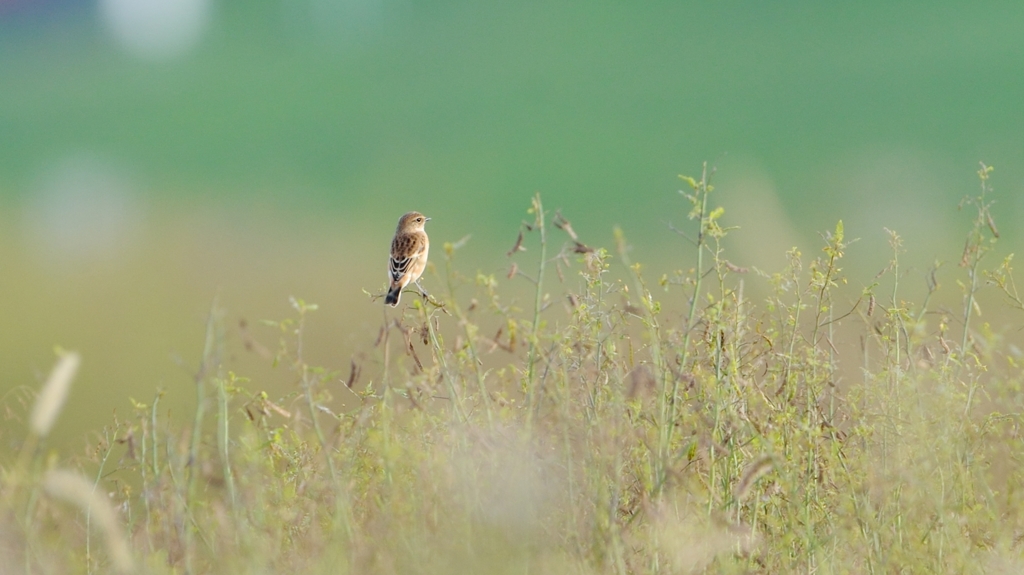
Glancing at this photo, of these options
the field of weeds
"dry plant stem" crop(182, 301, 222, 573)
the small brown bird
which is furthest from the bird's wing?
"dry plant stem" crop(182, 301, 222, 573)

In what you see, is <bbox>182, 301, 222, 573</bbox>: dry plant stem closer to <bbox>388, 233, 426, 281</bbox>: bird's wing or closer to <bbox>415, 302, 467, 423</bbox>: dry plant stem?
<bbox>415, 302, 467, 423</bbox>: dry plant stem

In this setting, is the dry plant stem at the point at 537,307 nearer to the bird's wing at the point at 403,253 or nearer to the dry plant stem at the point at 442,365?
the dry plant stem at the point at 442,365

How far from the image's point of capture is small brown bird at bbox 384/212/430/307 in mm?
6270

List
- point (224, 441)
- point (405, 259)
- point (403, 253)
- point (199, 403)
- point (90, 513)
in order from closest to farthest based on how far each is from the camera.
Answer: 1. point (199, 403)
2. point (224, 441)
3. point (90, 513)
4. point (405, 259)
5. point (403, 253)

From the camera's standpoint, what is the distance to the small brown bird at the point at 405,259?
627 cm

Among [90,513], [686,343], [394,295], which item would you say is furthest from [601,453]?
[394,295]

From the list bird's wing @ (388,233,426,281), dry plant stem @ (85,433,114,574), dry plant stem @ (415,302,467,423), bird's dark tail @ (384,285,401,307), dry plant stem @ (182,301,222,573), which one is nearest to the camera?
dry plant stem @ (182,301,222,573)

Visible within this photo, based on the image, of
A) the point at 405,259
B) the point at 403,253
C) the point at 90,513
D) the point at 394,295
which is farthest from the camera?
the point at 403,253

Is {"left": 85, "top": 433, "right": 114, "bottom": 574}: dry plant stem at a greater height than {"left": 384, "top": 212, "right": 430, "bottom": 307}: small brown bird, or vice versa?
{"left": 384, "top": 212, "right": 430, "bottom": 307}: small brown bird

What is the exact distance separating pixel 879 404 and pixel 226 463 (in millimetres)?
2451

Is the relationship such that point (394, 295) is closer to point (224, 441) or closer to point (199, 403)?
point (224, 441)

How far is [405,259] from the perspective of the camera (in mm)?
6449

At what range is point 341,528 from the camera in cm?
296

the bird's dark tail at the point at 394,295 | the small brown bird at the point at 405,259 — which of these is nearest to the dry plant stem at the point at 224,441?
the small brown bird at the point at 405,259
